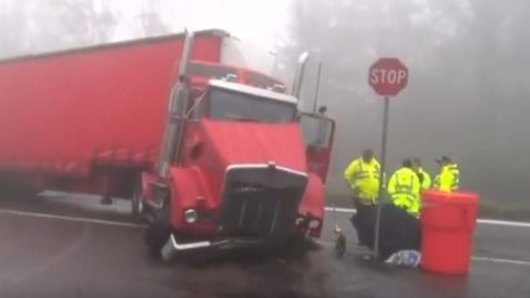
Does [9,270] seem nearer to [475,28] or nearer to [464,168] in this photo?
[464,168]

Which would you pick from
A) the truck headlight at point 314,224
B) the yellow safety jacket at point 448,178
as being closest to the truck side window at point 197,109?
the truck headlight at point 314,224

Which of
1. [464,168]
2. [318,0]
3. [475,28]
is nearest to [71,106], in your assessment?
[464,168]

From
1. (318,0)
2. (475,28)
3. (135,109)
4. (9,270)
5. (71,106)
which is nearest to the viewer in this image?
(9,270)

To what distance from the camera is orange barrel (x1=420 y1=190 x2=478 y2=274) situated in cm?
1125

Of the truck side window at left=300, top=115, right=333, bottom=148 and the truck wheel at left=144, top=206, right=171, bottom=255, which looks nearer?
the truck wheel at left=144, top=206, right=171, bottom=255

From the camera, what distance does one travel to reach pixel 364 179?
47.3 feet

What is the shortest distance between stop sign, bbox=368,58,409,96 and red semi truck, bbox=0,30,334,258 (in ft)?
4.38

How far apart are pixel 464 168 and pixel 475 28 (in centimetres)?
982

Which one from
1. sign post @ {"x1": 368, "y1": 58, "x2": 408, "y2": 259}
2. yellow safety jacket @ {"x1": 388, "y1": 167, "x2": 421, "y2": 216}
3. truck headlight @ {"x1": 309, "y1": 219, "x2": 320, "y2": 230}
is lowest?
truck headlight @ {"x1": 309, "y1": 219, "x2": 320, "y2": 230}

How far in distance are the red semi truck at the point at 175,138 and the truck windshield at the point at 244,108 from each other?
16 millimetres

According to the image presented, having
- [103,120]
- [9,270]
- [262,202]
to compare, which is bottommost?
[9,270]

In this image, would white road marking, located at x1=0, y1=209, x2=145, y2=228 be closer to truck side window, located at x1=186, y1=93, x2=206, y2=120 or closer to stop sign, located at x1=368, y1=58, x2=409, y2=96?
truck side window, located at x1=186, y1=93, x2=206, y2=120

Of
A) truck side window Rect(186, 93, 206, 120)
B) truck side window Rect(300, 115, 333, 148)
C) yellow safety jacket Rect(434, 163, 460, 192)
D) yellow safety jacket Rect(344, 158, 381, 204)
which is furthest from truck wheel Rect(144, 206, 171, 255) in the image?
yellow safety jacket Rect(434, 163, 460, 192)

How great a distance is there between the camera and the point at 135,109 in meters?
16.8
